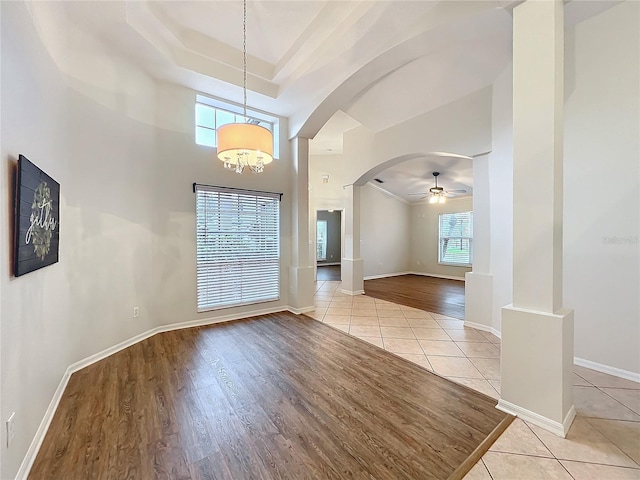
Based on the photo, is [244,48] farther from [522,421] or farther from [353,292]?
[353,292]

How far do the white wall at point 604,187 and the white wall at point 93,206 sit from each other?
3772 mm

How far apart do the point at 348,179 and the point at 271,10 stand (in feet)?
12.1

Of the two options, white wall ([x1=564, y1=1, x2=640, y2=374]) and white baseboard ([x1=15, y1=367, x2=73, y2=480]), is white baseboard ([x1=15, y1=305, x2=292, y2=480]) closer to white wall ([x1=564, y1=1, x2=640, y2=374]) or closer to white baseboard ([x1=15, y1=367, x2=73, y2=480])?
white baseboard ([x1=15, y1=367, x2=73, y2=480])

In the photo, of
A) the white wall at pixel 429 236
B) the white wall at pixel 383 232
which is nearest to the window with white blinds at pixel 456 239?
the white wall at pixel 429 236

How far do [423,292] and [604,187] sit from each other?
4323 mm

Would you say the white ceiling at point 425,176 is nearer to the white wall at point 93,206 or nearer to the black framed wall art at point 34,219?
the white wall at point 93,206

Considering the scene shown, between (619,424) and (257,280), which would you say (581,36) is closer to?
(619,424)

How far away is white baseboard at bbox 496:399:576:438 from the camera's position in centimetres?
178

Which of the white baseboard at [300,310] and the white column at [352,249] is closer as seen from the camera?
the white baseboard at [300,310]

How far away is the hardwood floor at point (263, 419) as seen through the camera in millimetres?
1538

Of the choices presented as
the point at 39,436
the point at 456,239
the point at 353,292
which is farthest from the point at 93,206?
the point at 456,239

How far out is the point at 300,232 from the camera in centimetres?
468

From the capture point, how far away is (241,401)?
2.16m

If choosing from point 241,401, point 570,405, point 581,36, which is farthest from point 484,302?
point 241,401
